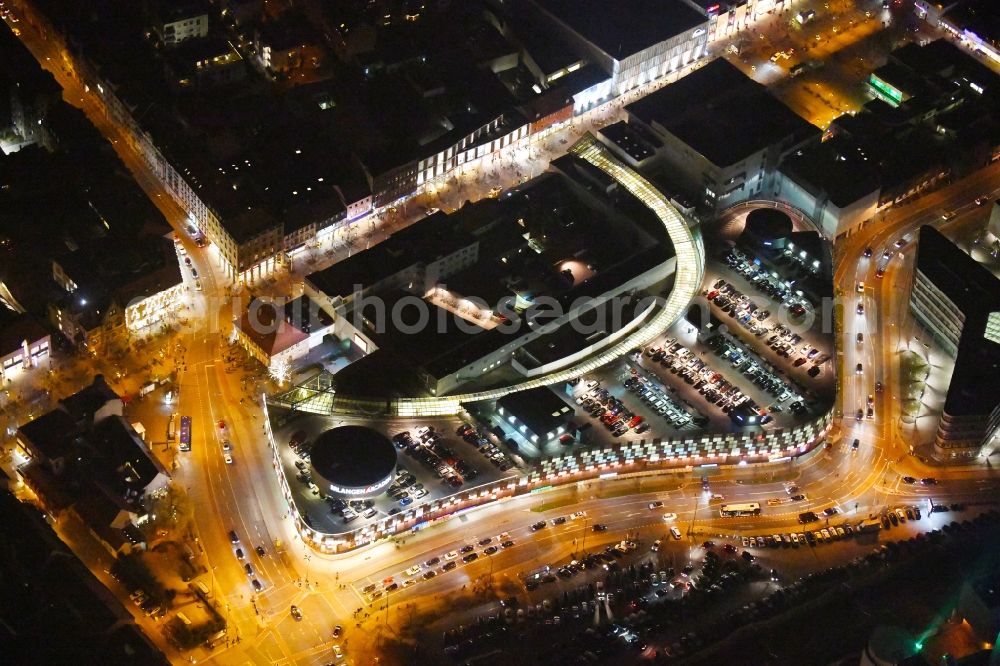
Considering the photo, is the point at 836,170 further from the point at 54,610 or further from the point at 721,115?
the point at 54,610

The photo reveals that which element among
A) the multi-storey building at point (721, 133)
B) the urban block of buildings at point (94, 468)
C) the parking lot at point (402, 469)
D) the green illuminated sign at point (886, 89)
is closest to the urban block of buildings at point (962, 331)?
the multi-storey building at point (721, 133)

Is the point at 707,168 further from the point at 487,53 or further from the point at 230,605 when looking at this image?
the point at 230,605

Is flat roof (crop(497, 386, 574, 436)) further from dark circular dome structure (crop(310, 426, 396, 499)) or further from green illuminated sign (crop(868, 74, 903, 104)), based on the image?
green illuminated sign (crop(868, 74, 903, 104))

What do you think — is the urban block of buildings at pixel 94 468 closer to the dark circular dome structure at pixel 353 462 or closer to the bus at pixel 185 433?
the bus at pixel 185 433

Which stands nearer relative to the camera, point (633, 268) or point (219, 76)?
point (633, 268)

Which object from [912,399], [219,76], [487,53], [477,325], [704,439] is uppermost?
[219,76]

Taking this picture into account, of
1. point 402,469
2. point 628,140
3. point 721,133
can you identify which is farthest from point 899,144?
point 402,469

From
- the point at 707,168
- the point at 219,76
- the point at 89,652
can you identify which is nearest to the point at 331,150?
the point at 219,76
